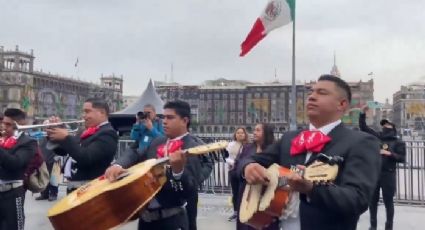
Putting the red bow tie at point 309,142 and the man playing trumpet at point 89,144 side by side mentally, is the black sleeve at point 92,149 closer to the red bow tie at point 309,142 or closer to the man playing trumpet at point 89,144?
the man playing trumpet at point 89,144

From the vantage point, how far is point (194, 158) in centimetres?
394

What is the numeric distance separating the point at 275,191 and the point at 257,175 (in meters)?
0.14

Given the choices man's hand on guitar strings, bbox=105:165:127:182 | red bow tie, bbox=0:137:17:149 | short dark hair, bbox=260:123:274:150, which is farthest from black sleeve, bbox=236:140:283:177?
short dark hair, bbox=260:123:274:150

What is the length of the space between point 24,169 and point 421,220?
6856 millimetres

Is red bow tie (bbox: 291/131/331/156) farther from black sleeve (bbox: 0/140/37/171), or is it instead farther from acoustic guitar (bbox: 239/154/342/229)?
black sleeve (bbox: 0/140/37/171)

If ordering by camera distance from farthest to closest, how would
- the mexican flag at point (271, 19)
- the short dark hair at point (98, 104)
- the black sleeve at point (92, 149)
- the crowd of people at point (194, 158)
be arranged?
the mexican flag at point (271, 19) → the short dark hair at point (98, 104) → the black sleeve at point (92, 149) → the crowd of people at point (194, 158)

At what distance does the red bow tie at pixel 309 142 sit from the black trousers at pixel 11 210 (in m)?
3.47

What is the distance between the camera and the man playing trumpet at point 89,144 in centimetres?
462

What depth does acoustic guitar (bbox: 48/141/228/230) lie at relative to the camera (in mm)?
3480

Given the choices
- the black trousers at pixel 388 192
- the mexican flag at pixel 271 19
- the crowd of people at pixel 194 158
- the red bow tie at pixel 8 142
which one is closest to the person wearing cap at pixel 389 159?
the black trousers at pixel 388 192

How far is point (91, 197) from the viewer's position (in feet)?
11.5

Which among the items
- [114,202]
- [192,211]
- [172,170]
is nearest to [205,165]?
[172,170]

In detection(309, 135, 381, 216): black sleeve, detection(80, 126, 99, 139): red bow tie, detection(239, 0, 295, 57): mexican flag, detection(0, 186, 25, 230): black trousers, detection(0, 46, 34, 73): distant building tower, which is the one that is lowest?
detection(0, 186, 25, 230): black trousers

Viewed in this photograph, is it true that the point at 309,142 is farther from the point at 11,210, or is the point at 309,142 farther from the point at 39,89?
the point at 39,89
